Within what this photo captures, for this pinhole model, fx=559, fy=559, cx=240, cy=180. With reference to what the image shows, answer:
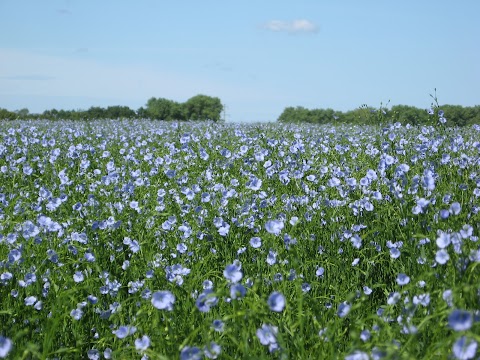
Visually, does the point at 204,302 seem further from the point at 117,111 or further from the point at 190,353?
the point at 117,111

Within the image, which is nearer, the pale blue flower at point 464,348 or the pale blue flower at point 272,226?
the pale blue flower at point 464,348

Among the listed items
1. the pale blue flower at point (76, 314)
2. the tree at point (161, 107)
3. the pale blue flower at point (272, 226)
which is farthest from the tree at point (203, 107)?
the pale blue flower at point (76, 314)

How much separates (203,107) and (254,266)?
156 feet

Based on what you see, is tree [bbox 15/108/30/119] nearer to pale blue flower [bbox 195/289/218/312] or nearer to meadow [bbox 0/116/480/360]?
meadow [bbox 0/116/480/360]

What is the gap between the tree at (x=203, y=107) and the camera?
158ft

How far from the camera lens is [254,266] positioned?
3.82m

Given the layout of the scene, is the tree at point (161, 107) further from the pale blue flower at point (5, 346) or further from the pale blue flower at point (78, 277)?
the pale blue flower at point (5, 346)

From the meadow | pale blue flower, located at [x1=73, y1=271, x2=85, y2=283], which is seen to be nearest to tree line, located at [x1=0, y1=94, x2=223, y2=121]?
the meadow

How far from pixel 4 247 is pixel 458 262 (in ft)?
10.2

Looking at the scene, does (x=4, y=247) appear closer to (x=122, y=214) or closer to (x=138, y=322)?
(x=122, y=214)

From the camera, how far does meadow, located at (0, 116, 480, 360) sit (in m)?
2.51

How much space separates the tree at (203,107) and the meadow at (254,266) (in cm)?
4263

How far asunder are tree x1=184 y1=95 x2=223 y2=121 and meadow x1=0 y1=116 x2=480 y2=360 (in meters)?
42.6

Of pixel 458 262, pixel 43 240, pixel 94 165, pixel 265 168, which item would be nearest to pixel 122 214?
pixel 43 240
